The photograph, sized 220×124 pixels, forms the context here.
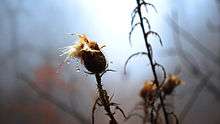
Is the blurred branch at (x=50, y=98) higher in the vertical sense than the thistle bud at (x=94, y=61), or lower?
lower

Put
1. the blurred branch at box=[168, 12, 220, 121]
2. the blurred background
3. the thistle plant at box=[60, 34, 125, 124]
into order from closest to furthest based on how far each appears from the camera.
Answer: the thistle plant at box=[60, 34, 125, 124] → the blurred background → the blurred branch at box=[168, 12, 220, 121]

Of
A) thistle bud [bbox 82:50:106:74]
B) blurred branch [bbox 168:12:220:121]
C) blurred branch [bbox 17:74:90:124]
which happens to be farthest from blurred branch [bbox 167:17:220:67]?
thistle bud [bbox 82:50:106:74]

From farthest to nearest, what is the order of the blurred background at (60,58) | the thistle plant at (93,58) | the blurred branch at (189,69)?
the blurred branch at (189,69) → the blurred background at (60,58) → the thistle plant at (93,58)

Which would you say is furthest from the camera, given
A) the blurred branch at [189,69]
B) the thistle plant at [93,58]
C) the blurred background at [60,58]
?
the blurred branch at [189,69]

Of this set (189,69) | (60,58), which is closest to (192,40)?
(189,69)

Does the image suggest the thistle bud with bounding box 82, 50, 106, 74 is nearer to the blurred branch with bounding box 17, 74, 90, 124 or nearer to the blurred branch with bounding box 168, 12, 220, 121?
the blurred branch with bounding box 17, 74, 90, 124

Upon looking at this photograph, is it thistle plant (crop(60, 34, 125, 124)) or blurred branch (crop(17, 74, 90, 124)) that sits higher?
thistle plant (crop(60, 34, 125, 124))

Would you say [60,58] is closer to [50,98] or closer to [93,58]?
[50,98]

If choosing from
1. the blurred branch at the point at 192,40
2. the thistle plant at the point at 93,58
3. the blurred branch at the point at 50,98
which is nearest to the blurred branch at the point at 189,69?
the blurred branch at the point at 192,40

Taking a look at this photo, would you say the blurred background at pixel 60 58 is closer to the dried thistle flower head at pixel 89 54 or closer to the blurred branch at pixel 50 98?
the blurred branch at pixel 50 98
